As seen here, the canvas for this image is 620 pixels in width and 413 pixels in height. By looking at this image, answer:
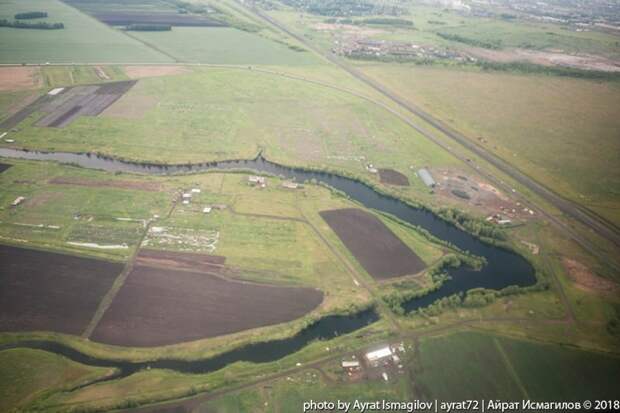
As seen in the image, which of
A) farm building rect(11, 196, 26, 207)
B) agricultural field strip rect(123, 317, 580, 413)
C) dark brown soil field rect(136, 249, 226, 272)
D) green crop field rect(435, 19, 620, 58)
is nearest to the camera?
agricultural field strip rect(123, 317, 580, 413)

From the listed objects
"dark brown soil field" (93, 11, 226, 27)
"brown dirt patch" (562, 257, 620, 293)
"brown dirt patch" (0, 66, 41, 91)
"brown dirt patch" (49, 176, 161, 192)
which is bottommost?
"brown dirt patch" (562, 257, 620, 293)

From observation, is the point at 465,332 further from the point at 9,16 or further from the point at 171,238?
the point at 9,16

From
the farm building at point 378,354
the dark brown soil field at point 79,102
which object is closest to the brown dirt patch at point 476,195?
the farm building at point 378,354

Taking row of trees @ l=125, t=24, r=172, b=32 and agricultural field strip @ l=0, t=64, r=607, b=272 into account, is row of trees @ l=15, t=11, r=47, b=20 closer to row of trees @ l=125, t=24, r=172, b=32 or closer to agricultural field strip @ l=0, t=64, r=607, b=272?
row of trees @ l=125, t=24, r=172, b=32

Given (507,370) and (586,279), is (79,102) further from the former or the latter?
(586,279)

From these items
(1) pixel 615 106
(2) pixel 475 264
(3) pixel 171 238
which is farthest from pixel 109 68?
(1) pixel 615 106

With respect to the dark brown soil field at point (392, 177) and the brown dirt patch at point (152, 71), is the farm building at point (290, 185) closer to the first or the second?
the dark brown soil field at point (392, 177)

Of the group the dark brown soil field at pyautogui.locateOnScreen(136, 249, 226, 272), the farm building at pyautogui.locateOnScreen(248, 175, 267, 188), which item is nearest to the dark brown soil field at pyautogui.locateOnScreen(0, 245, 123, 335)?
the dark brown soil field at pyautogui.locateOnScreen(136, 249, 226, 272)
